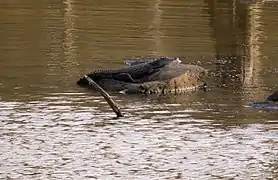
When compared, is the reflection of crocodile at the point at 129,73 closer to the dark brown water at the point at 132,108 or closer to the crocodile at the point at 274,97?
the dark brown water at the point at 132,108

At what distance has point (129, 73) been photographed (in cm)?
1777

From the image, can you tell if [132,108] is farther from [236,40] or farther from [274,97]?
[236,40]

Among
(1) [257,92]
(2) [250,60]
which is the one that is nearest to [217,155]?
(1) [257,92]

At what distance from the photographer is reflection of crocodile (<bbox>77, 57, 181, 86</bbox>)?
17.6m

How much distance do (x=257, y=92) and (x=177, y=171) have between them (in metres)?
6.25

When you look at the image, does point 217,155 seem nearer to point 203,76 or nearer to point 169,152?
point 169,152

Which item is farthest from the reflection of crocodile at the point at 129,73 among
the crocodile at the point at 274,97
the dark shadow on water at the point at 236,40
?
the crocodile at the point at 274,97

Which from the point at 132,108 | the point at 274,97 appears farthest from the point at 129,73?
the point at 274,97

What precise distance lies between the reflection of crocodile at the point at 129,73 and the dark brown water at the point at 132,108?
0.53 metres

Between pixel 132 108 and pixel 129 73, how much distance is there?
2449 millimetres

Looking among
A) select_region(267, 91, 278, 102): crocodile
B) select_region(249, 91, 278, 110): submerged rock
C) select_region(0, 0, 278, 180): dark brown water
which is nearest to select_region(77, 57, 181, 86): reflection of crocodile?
select_region(0, 0, 278, 180): dark brown water

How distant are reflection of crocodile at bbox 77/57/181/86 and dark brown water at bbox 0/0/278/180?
0.53 metres

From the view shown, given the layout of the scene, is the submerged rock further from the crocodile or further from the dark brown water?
the dark brown water

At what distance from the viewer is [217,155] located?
478 inches
